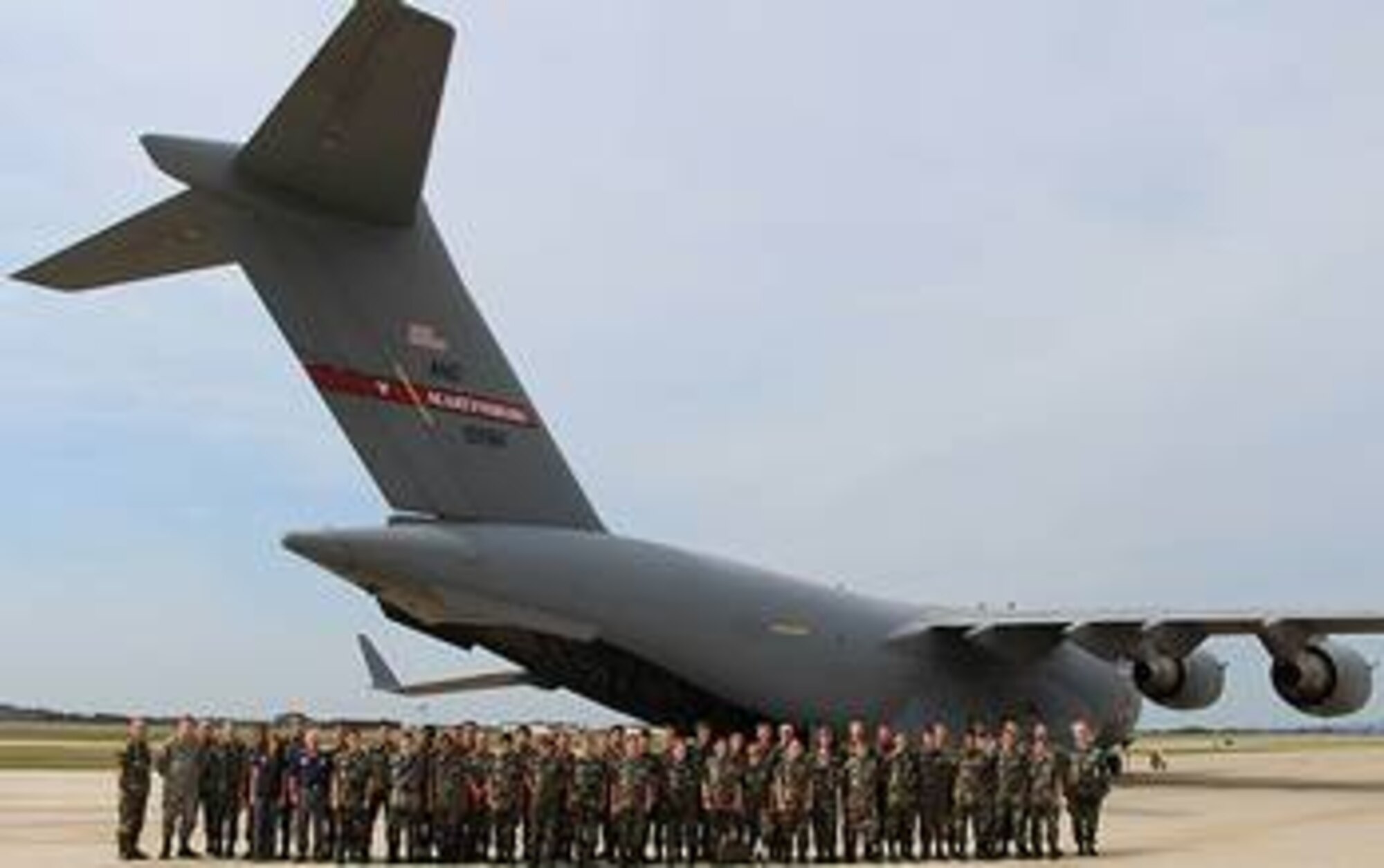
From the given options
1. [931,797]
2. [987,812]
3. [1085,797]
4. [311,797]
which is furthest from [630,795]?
[1085,797]

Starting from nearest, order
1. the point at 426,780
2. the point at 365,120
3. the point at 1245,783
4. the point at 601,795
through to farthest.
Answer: the point at 426,780 → the point at 601,795 → the point at 365,120 → the point at 1245,783

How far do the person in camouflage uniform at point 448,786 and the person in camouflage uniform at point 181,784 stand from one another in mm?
1783

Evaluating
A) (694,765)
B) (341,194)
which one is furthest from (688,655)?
(341,194)

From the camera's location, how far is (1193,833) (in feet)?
46.8

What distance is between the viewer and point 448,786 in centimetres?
1190

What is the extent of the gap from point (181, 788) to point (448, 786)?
200cm

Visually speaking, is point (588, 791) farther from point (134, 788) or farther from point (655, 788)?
point (134, 788)

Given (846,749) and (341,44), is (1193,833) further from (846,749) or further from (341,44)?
(341,44)

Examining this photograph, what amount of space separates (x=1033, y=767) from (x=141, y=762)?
6461mm

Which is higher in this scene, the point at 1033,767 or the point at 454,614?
the point at 454,614

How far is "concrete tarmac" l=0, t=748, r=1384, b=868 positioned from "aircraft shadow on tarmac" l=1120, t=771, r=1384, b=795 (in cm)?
3

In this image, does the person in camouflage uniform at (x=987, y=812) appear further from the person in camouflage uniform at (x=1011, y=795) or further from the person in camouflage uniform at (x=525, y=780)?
the person in camouflage uniform at (x=525, y=780)

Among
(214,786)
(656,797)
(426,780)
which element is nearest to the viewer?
(426,780)

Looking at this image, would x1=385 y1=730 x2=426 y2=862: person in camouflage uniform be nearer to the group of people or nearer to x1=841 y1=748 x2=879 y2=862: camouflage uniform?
the group of people
